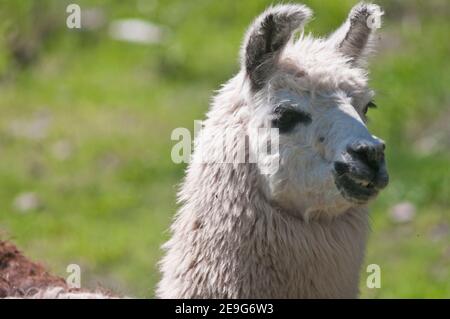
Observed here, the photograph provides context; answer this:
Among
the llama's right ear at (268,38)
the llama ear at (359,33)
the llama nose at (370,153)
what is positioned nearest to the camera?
the llama nose at (370,153)

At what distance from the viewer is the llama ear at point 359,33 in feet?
17.3

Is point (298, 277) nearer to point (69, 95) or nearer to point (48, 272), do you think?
point (48, 272)

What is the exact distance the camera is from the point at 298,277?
190 inches

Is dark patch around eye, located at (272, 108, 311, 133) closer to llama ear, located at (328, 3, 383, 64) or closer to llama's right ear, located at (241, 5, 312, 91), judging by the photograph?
llama's right ear, located at (241, 5, 312, 91)

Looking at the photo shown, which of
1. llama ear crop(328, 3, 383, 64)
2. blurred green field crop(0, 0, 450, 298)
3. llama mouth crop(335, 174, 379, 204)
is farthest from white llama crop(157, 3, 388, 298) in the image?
blurred green field crop(0, 0, 450, 298)

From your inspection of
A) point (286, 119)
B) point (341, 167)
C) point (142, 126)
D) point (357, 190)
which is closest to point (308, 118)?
point (286, 119)

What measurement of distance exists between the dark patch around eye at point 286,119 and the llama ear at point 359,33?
1.65 ft

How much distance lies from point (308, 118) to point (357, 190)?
0.40m

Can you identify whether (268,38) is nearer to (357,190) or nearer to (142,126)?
(357,190)

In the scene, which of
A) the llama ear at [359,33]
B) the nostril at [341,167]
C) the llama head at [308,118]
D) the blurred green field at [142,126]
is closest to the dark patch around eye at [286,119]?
the llama head at [308,118]

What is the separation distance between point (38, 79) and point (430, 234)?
16.9 ft

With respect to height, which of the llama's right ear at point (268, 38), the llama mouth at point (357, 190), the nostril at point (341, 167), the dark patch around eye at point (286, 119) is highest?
the llama's right ear at point (268, 38)

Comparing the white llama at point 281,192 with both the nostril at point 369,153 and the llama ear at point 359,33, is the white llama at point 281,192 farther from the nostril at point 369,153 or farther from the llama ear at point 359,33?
the llama ear at point 359,33

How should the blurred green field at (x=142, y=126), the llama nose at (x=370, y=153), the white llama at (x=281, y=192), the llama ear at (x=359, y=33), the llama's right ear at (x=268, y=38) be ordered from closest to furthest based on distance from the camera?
the llama nose at (x=370, y=153), the white llama at (x=281, y=192), the llama's right ear at (x=268, y=38), the llama ear at (x=359, y=33), the blurred green field at (x=142, y=126)
